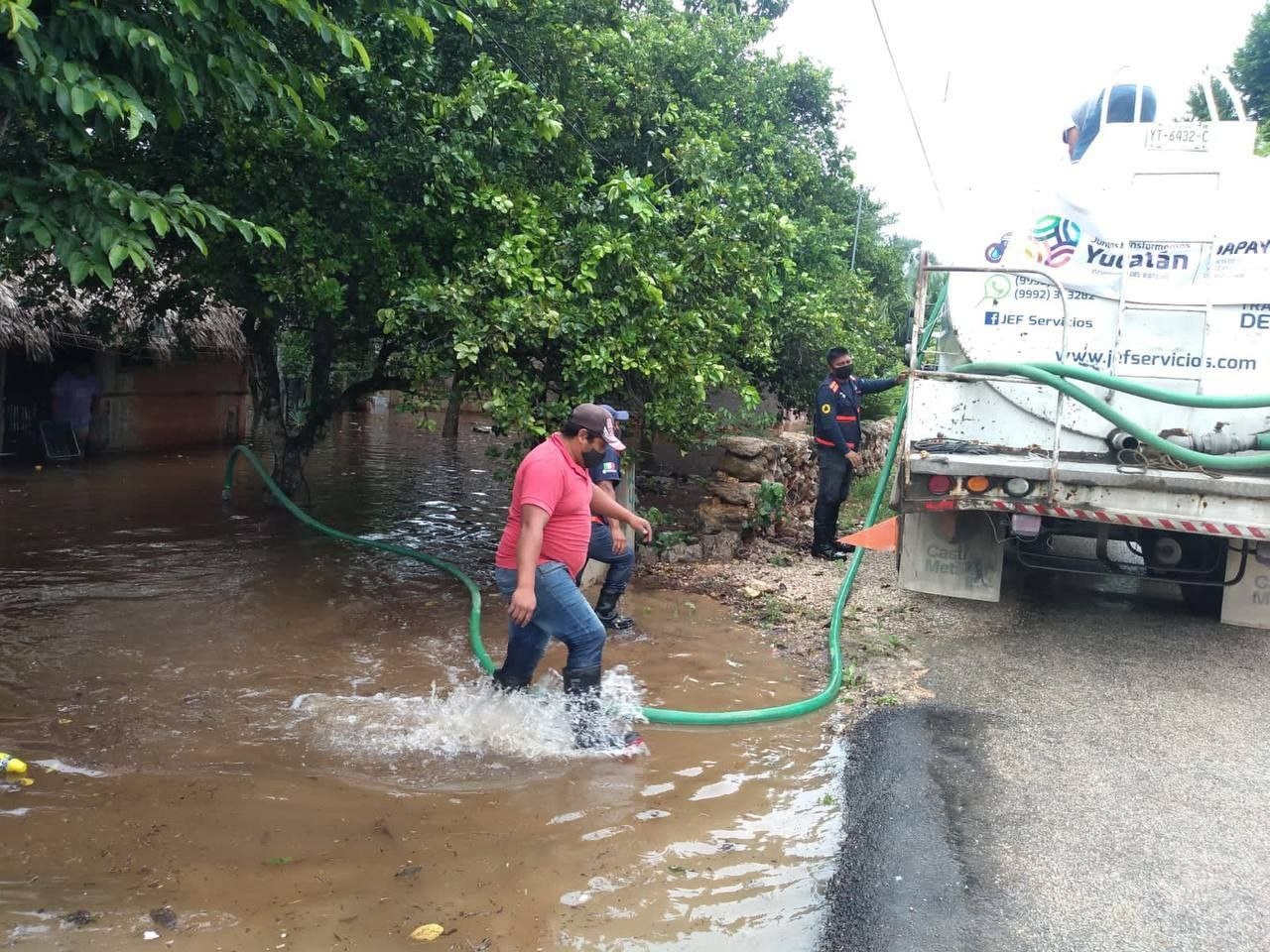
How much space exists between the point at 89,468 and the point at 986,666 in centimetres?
1270

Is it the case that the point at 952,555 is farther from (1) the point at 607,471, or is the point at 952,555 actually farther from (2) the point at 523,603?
(2) the point at 523,603

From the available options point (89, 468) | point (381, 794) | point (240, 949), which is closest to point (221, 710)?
point (381, 794)

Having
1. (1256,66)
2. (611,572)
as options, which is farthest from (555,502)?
(1256,66)

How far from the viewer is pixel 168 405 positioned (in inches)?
666

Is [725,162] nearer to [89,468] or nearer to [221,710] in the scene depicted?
[221,710]

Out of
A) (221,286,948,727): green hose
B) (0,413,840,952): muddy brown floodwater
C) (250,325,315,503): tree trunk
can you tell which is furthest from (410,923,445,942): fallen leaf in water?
(250,325,315,503): tree trunk

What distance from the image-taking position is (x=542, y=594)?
4555 mm

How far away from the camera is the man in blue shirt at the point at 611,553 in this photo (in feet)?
21.5

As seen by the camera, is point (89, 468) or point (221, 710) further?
point (89, 468)

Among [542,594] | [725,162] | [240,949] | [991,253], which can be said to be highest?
[725,162]

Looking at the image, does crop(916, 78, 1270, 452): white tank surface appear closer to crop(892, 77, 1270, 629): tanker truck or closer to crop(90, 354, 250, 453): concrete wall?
crop(892, 77, 1270, 629): tanker truck

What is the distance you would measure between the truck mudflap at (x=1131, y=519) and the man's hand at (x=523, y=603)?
3112mm

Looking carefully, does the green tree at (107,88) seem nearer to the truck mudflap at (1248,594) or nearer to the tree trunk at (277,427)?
the tree trunk at (277,427)

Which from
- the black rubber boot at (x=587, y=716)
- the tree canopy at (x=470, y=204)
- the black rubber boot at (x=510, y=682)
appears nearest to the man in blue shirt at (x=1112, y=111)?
the tree canopy at (x=470, y=204)
